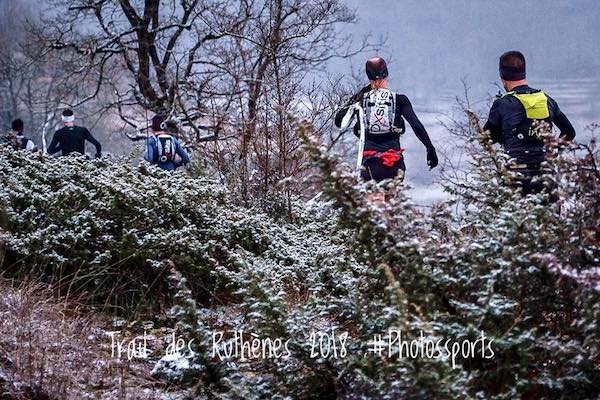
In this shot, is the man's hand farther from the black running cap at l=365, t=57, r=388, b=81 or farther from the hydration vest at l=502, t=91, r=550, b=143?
the hydration vest at l=502, t=91, r=550, b=143

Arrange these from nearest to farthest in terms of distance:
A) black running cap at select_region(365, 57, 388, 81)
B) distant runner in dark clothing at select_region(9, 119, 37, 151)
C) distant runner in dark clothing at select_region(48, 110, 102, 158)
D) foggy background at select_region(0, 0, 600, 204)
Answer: black running cap at select_region(365, 57, 388, 81) < distant runner in dark clothing at select_region(9, 119, 37, 151) < distant runner in dark clothing at select_region(48, 110, 102, 158) < foggy background at select_region(0, 0, 600, 204)

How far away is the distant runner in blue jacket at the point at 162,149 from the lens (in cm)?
916

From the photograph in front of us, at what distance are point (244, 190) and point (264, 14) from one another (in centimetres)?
312

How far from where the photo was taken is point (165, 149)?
9.20 m

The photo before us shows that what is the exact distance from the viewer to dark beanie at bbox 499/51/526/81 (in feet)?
20.5

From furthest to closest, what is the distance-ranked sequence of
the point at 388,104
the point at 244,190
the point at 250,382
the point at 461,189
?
the point at 244,190 < the point at 388,104 < the point at 461,189 < the point at 250,382

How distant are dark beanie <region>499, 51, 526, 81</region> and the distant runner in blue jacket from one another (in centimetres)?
392

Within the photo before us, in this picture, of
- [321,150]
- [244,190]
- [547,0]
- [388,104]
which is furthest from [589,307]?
[547,0]

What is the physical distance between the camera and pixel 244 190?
9234mm

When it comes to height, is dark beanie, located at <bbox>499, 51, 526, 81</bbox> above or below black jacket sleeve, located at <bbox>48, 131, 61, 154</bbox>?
below

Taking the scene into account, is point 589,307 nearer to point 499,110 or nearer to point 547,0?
point 499,110

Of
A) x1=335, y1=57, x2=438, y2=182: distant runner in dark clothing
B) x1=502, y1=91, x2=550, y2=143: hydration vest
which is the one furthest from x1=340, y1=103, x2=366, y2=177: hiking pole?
x1=502, y1=91, x2=550, y2=143: hydration vest

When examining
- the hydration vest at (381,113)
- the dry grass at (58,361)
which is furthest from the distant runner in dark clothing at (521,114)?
the dry grass at (58,361)

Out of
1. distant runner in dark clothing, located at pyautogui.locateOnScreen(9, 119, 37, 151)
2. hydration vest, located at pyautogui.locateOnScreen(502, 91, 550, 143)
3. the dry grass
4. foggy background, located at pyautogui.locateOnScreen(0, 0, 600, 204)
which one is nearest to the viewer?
the dry grass
